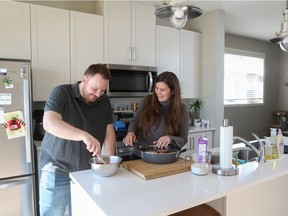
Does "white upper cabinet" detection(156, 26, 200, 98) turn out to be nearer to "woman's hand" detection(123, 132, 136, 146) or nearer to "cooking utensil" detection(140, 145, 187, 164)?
"woman's hand" detection(123, 132, 136, 146)

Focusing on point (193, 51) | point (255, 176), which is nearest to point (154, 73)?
point (193, 51)

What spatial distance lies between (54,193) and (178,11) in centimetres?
148

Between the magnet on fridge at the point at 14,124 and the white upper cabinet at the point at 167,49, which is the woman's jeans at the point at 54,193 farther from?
the white upper cabinet at the point at 167,49

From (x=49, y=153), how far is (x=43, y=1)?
2.20 meters

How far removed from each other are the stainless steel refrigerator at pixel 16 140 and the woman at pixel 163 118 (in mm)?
1105

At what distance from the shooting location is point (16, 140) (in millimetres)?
2176

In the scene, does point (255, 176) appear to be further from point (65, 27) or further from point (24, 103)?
point (65, 27)

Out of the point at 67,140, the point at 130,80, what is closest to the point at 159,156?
the point at 67,140

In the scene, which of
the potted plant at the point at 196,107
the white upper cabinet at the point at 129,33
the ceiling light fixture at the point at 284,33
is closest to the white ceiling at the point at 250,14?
the white upper cabinet at the point at 129,33

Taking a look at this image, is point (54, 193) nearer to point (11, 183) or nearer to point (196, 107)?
point (11, 183)

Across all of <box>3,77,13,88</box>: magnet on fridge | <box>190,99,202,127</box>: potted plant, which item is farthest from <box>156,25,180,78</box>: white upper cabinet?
<box>3,77,13,88</box>: magnet on fridge

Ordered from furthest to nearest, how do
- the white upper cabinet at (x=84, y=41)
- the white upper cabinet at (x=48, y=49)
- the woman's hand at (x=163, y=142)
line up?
the white upper cabinet at (x=84, y=41) < the white upper cabinet at (x=48, y=49) < the woman's hand at (x=163, y=142)

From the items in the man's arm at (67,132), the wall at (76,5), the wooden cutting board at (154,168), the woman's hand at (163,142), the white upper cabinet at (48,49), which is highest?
the wall at (76,5)

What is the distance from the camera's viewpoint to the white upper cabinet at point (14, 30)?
7.70 feet
